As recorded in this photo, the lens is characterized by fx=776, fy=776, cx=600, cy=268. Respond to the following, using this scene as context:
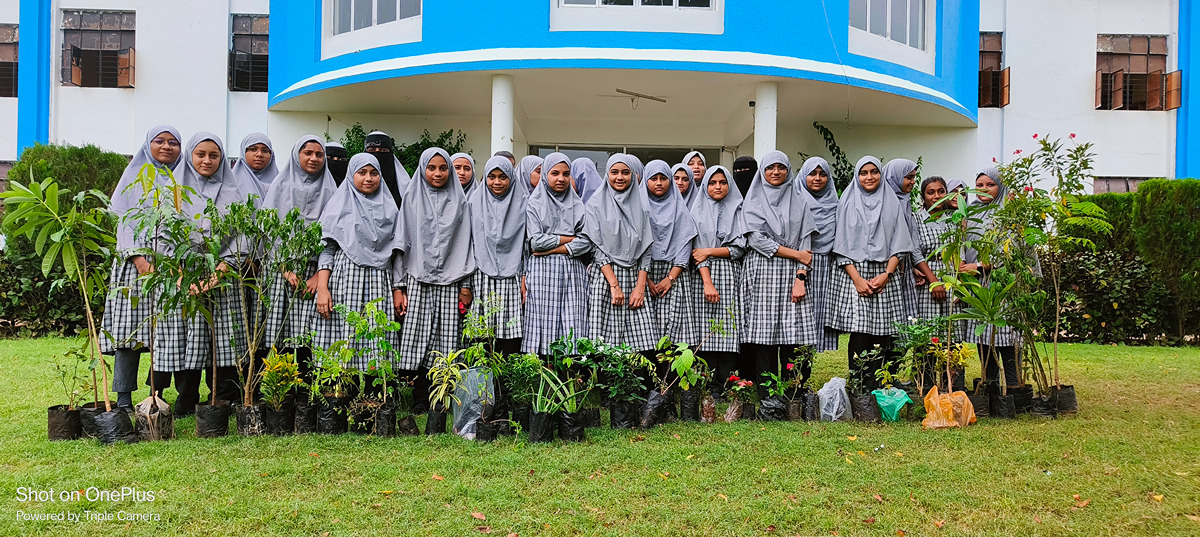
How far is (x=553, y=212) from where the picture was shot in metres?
4.32

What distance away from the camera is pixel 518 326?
4.20 meters

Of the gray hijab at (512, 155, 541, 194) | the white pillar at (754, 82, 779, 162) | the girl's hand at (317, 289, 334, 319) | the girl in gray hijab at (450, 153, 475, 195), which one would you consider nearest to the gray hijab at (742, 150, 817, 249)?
the gray hijab at (512, 155, 541, 194)

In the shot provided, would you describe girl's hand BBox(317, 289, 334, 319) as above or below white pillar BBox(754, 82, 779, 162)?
below

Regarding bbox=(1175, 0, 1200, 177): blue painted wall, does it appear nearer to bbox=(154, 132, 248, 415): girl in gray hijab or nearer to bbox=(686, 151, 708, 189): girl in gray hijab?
bbox=(686, 151, 708, 189): girl in gray hijab

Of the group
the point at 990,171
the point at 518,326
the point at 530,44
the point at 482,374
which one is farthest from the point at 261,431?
the point at 530,44

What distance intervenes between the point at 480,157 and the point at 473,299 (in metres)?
7.20

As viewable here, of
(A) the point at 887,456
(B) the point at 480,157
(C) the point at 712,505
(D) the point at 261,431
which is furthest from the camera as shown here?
(B) the point at 480,157

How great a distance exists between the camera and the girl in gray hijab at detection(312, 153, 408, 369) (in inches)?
162

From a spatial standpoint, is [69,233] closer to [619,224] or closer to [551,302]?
[551,302]

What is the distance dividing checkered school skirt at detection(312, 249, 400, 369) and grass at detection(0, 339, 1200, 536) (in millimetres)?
594

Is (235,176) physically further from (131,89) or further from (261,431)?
(131,89)

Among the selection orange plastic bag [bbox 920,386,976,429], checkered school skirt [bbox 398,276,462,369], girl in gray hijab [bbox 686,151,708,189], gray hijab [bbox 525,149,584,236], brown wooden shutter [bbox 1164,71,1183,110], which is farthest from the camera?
brown wooden shutter [bbox 1164,71,1183,110]

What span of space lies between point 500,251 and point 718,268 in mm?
1301

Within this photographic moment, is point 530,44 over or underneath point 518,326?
over
